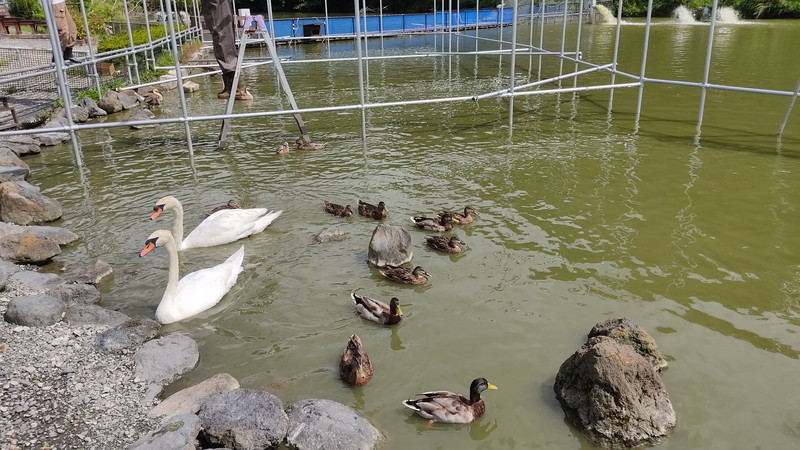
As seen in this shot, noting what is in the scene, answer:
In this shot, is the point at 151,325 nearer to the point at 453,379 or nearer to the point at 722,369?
the point at 453,379

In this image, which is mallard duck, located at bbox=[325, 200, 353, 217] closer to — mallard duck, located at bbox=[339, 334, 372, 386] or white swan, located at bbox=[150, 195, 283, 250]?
white swan, located at bbox=[150, 195, 283, 250]

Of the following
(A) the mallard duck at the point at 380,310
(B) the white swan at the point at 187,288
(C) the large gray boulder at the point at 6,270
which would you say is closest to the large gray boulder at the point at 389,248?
(A) the mallard duck at the point at 380,310

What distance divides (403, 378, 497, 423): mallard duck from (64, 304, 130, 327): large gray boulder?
124 inches

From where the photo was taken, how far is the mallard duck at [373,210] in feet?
27.2

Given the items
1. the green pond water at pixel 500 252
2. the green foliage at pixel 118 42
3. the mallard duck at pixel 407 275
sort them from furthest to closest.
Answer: the green foliage at pixel 118 42
the mallard duck at pixel 407 275
the green pond water at pixel 500 252

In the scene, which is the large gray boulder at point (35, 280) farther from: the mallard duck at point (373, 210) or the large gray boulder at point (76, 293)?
the mallard duck at point (373, 210)

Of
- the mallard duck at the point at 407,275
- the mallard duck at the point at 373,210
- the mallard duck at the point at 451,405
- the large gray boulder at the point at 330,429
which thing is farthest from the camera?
the mallard duck at the point at 373,210

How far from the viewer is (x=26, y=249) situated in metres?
7.29

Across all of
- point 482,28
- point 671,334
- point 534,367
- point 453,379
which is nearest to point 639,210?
point 671,334

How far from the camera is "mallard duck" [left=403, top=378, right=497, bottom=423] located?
4449 mm

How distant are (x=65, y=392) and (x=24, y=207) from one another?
4930mm

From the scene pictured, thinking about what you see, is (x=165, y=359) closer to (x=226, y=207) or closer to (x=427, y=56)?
(x=226, y=207)

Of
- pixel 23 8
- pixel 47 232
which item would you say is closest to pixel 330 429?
pixel 47 232

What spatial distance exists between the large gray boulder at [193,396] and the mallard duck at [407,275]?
7.13ft
